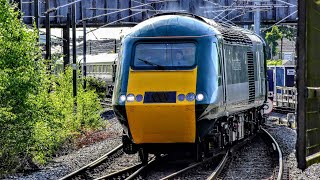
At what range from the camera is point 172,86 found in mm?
14016

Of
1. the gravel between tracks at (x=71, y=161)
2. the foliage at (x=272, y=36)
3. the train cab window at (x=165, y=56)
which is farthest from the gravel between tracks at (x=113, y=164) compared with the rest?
the foliage at (x=272, y=36)

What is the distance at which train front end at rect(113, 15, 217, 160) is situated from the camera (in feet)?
45.9

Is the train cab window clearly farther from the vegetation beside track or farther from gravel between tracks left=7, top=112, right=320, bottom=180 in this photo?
the vegetation beside track

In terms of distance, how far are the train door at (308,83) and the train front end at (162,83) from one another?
9.07m

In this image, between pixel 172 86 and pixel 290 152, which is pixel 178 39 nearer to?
pixel 172 86

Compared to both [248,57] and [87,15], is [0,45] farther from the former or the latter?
[87,15]

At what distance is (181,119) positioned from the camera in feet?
46.2

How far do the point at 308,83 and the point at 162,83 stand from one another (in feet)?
31.2

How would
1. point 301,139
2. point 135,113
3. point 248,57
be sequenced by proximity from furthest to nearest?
1. point 248,57
2. point 135,113
3. point 301,139

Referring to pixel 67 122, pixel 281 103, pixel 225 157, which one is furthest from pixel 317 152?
pixel 281 103

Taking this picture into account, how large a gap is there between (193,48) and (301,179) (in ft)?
11.3

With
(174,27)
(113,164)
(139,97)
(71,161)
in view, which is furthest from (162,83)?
(71,161)

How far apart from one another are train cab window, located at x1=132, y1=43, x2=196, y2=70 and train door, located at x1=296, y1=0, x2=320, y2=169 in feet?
30.9

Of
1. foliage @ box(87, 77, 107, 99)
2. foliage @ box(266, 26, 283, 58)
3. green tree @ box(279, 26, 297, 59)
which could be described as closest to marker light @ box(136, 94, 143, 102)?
foliage @ box(87, 77, 107, 99)
